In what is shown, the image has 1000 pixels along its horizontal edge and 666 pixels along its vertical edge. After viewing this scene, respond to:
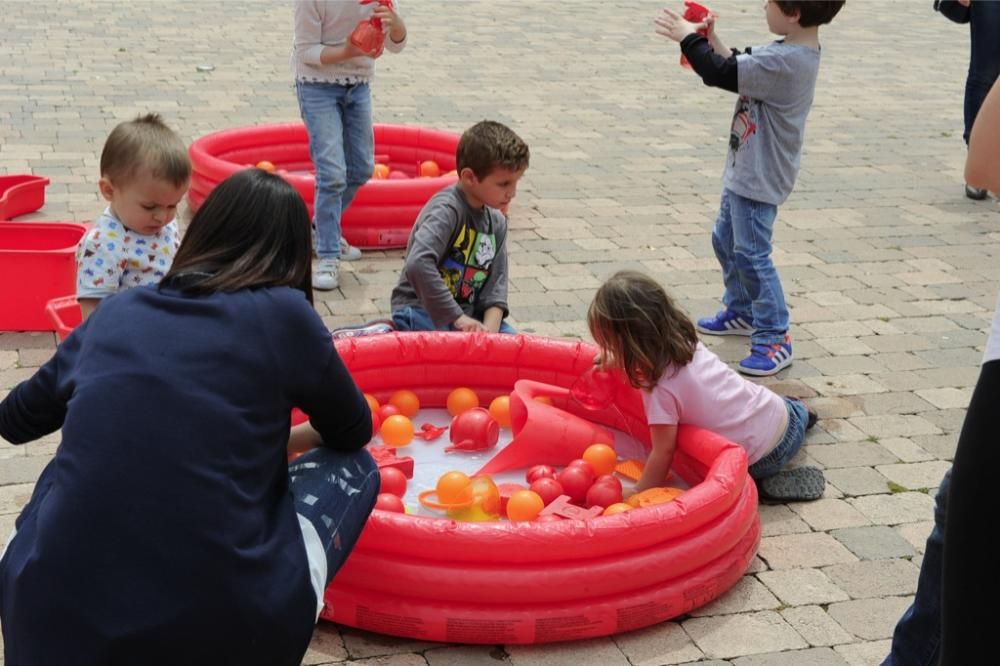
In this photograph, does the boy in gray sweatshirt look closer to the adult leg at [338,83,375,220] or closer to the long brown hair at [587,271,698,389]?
the long brown hair at [587,271,698,389]

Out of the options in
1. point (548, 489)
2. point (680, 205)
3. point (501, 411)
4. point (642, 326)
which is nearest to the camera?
point (642, 326)

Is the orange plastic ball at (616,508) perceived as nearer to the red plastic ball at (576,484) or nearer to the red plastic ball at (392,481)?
the red plastic ball at (576,484)

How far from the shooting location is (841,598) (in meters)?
3.97

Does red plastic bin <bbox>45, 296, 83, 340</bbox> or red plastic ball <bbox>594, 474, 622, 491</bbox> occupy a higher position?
red plastic bin <bbox>45, 296, 83, 340</bbox>

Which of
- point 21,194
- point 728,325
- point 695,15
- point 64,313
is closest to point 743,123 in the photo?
point 695,15

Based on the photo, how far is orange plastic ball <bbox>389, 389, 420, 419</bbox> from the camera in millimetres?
5043

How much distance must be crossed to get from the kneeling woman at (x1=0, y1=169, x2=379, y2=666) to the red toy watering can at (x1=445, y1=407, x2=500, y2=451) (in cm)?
178

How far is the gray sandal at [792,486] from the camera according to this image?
456cm

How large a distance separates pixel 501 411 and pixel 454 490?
2.59 feet

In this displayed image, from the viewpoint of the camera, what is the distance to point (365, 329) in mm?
5367

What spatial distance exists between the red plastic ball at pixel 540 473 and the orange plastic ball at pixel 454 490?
0.35 meters

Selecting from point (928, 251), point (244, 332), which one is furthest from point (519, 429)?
point (928, 251)

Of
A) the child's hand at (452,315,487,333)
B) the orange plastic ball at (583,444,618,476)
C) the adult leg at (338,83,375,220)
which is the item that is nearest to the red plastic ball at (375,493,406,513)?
the orange plastic ball at (583,444,618,476)

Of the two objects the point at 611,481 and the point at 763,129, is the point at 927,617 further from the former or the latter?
the point at 763,129
